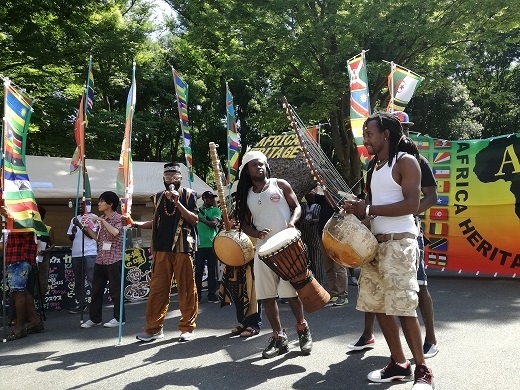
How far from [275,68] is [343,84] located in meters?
2.10

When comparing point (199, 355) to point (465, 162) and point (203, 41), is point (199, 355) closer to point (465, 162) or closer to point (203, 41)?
point (465, 162)

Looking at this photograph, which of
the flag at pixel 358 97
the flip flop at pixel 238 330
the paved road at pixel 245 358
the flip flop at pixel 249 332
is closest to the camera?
the paved road at pixel 245 358

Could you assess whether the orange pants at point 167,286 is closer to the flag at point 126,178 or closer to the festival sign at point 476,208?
the flag at point 126,178

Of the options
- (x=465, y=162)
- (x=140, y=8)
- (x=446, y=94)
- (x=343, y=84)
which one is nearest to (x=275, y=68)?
(x=343, y=84)

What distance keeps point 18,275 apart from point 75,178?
6319 millimetres

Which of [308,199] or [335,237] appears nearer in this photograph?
[335,237]

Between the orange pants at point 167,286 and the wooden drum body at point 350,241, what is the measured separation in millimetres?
2317

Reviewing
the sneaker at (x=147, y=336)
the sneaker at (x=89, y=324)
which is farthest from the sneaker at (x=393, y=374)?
the sneaker at (x=89, y=324)

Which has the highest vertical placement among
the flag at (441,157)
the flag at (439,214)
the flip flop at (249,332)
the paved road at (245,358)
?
the flag at (441,157)

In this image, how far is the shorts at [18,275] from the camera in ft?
21.1

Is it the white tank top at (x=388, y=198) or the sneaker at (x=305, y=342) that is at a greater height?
the white tank top at (x=388, y=198)

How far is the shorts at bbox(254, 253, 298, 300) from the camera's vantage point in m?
4.95

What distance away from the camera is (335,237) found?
13.0 feet

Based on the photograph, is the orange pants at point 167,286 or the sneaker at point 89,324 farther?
the sneaker at point 89,324
